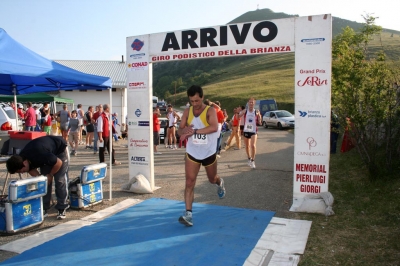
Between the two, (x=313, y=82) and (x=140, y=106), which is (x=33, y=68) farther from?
(x=313, y=82)

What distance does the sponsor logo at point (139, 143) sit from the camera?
7949mm

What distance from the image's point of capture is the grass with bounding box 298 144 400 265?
4.48m

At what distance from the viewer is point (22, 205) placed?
17.9 ft

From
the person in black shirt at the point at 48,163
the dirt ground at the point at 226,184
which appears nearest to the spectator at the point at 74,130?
the dirt ground at the point at 226,184

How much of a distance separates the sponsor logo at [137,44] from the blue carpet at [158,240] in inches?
139

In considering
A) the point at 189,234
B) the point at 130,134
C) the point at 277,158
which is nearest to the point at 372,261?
the point at 189,234

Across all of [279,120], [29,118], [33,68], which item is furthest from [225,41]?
[279,120]

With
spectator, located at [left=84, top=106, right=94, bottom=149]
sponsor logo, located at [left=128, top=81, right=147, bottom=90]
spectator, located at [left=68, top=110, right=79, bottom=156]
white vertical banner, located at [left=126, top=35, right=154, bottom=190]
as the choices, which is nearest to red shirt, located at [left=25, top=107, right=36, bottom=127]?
spectator, located at [left=84, top=106, right=94, bottom=149]

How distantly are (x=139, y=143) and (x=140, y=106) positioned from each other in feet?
2.74

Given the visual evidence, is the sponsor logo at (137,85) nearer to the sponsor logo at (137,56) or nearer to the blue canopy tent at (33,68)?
the sponsor logo at (137,56)

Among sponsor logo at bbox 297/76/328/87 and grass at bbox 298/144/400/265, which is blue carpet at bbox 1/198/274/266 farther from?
sponsor logo at bbox 297/76/328/87

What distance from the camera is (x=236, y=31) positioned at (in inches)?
269

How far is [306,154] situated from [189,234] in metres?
2.68

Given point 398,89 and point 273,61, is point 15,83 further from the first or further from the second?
point 273,61
